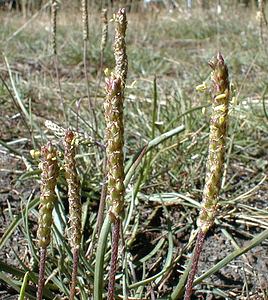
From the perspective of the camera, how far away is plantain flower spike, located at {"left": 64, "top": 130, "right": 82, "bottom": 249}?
0.74 m

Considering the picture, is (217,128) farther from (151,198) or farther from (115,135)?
(151,198)

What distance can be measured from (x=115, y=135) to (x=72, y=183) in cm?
14

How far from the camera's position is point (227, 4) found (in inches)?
233

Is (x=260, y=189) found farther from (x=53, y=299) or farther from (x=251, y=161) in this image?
(x=53, y=299)

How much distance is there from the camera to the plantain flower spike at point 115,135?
25.1 inches

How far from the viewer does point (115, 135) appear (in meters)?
0.65

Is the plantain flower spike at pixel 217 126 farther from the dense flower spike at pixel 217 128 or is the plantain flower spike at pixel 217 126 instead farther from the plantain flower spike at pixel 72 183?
the plantain flower spike at pixel 72 183

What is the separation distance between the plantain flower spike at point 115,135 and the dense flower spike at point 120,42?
0.51 feet

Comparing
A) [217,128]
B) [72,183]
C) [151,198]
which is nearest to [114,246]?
[72,183]

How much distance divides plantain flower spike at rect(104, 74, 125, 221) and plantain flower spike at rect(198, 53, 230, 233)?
0.34 ft

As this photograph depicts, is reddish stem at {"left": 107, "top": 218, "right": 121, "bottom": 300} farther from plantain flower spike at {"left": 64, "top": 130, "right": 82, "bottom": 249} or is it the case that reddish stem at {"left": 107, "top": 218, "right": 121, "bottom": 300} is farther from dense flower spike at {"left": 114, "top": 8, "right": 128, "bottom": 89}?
dense flower spike at {"left": 114, "top": 8, "right": 128, "bottom": 89}

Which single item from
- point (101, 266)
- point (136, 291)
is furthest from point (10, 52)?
point (101, 266)

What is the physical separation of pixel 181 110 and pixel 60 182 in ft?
2.42

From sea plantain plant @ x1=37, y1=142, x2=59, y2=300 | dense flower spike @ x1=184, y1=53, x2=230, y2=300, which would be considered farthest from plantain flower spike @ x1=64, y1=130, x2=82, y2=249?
dense flower spike @ x1=184, y1=53, x2=230, y2=300
